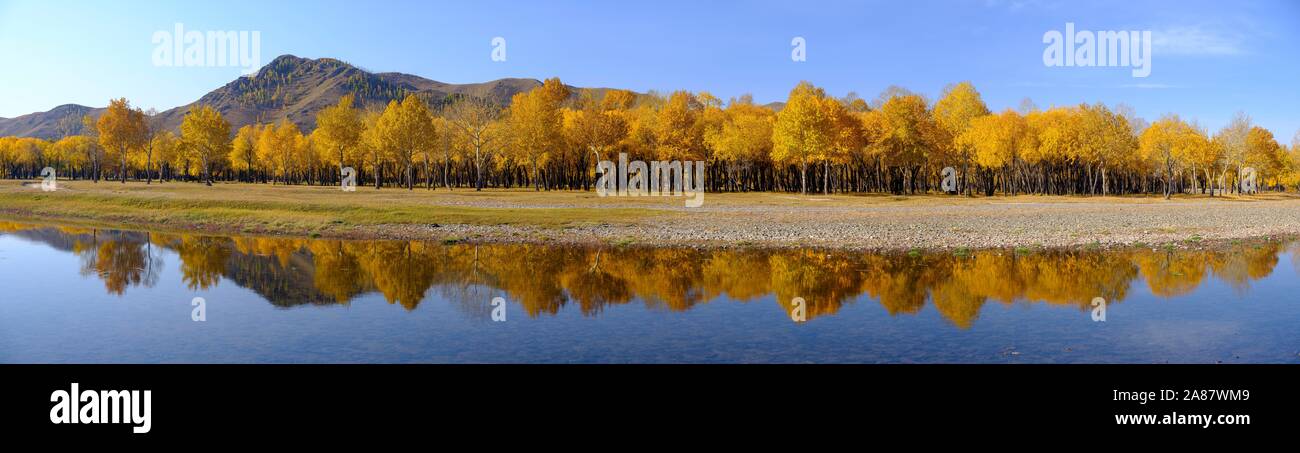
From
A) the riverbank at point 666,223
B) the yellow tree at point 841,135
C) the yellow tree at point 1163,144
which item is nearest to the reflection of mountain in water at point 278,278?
the riverbank at point 666,223

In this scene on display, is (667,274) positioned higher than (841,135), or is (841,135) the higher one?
(841,135)

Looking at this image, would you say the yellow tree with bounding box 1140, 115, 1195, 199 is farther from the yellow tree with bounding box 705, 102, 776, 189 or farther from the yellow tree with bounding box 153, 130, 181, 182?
the yellow tree with bounding box 153, 130, 181, 182

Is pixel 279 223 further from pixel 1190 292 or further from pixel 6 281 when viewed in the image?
pixel 1190 292

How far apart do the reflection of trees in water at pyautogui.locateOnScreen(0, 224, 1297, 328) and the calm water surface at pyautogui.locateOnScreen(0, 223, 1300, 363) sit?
0.11 m

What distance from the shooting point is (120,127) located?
290 feet

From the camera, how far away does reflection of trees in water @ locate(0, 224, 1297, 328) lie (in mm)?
18812

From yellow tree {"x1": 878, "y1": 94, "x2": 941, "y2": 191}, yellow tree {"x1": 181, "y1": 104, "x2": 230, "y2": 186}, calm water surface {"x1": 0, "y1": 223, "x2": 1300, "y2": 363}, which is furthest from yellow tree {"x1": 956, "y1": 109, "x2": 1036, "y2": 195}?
yellow tree {"x1": 181, "y1": 104, "x2": 230, "y2": 186}

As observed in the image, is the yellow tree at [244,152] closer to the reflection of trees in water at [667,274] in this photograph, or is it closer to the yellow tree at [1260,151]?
the reflection of trees in water at [667,274]

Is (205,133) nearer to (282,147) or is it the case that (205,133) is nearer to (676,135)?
(282,147)

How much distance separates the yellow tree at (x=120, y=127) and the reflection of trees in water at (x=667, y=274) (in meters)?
67.0

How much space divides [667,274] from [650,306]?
5.58 meters

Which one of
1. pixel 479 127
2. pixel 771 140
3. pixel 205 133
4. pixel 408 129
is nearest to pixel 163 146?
pixel 205 133

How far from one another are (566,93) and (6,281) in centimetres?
8036
